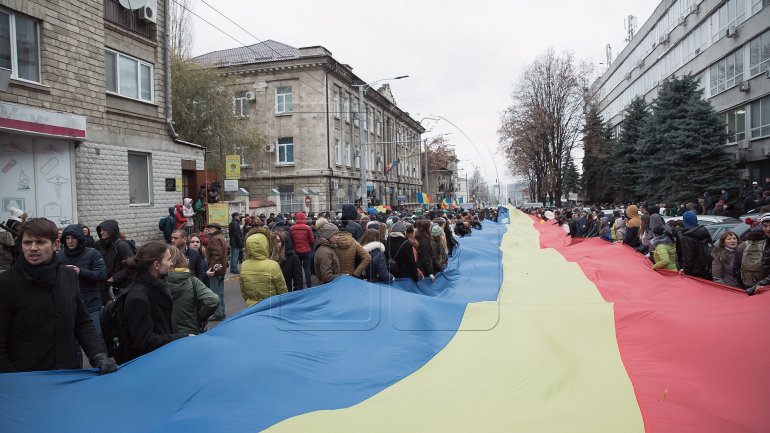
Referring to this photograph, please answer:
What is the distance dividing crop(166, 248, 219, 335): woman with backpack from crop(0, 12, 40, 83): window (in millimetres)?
10972

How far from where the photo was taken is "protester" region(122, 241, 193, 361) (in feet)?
13.1

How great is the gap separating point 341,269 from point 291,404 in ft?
12.7

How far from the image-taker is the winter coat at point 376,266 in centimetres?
786

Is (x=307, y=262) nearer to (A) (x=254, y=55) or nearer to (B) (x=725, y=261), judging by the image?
A: (B) (x=725, y=261)

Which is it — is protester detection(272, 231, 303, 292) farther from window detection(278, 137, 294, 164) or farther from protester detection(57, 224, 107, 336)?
window detection(278, 137, 294, 164)

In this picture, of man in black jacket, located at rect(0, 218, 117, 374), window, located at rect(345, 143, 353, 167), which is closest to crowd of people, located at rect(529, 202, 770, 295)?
man in black jacket, located at rect(0, 218, 117, 374)

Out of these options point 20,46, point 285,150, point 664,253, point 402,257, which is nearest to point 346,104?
point 285,150

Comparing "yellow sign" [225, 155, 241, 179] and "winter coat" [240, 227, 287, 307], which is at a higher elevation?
"yellow sign" [225, 155, 241, 179]

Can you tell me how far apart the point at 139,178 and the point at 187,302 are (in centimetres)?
1417

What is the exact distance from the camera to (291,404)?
3707mm

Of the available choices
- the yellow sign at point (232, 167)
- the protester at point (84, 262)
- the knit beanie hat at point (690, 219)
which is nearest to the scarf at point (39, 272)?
the protester at point (84, 262)

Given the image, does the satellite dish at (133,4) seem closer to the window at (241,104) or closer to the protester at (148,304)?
the protester at (148,304)

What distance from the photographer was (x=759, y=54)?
2628 centimetres

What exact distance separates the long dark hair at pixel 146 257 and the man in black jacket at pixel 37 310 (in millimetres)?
465
